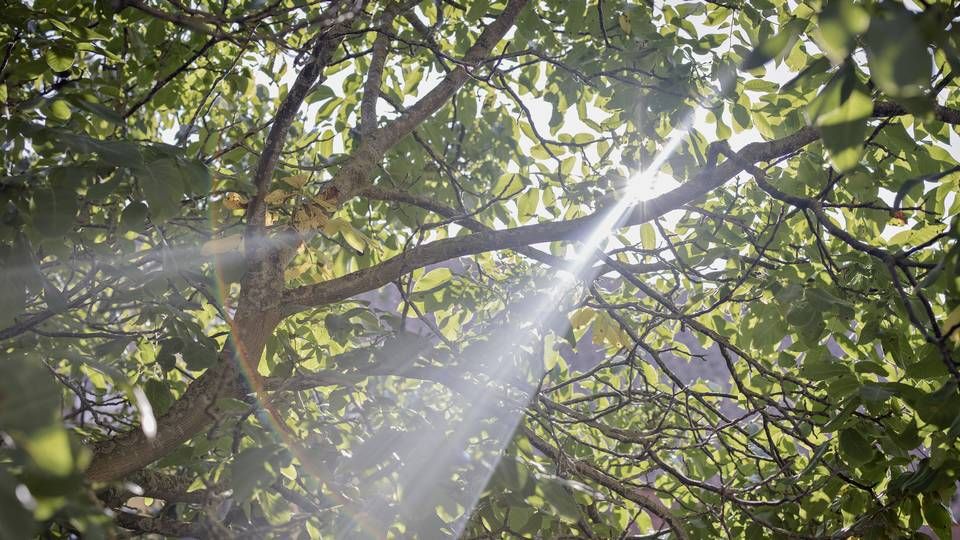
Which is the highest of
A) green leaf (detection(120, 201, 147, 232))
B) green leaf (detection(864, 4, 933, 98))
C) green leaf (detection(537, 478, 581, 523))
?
green leaf (detection(120, 201, 147, 232))

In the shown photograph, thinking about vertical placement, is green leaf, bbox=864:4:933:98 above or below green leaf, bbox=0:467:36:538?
above

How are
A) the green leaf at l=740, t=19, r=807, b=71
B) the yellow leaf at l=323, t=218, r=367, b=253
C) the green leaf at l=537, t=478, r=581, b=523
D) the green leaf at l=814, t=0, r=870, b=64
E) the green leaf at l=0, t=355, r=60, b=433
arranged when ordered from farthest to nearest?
the yellow leaf at l=323, t=218, r=367, b=253 < the green leaf at l=537, t=478, r=581, b=523 < the green leaf at l=740, t=19, r=807, b=71 < the green leaf at l=814, t=0, r=870, b=64 < the green leaf at l=0, t=355, r=60, b=433

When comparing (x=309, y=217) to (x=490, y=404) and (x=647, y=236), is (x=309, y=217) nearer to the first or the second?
(x=490, y=404)

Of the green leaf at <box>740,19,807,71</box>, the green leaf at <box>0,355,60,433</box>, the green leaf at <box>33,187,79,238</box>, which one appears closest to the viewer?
the green leaf at <box>0,355,60,433</box>

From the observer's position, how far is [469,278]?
9.61 ft

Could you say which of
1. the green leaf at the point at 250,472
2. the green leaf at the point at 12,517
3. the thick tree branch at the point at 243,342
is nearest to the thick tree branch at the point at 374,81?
the thick tree branch at the point at 243,342

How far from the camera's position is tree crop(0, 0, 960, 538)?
1.08m

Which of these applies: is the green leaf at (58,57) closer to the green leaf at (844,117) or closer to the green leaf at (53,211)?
the green leaf at (53,211)

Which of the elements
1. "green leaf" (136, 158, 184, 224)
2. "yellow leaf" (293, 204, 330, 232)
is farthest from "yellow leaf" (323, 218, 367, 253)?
"green leaf" (136, 158, 184, 224)

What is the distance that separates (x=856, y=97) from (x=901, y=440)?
1155 millimetres

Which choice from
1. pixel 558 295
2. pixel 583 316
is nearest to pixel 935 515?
pixel 583 316

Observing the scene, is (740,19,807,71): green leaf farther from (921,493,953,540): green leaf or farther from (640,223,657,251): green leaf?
(640,223,657,251): green leaf

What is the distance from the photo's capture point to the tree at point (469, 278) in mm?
1082

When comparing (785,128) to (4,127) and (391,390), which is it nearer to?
(391,390)
